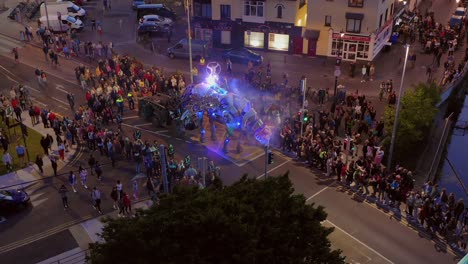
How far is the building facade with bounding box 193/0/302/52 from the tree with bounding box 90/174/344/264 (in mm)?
35174

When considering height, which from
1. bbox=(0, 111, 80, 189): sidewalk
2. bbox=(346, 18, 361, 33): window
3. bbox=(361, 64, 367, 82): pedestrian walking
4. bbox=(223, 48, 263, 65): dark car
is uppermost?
bbox=(346, 18, 361, 33): window

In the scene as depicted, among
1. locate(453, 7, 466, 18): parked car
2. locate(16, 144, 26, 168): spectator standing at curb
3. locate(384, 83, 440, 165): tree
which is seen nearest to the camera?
locate(16, 144, 26, 168): spectator standing at curb

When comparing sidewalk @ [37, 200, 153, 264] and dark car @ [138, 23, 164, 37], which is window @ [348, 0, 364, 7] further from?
sidewalk @ [37, 200, 153, 264]

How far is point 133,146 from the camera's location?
30.8 metres

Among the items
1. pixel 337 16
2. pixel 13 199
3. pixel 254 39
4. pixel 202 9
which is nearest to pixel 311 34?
pixel 337 16

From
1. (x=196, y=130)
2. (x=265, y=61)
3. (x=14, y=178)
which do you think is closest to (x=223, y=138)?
(x=196, y=130)

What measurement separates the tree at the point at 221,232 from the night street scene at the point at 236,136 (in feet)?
0.17

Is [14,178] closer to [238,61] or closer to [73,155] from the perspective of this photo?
[73,155]

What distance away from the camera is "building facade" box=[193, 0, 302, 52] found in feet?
162

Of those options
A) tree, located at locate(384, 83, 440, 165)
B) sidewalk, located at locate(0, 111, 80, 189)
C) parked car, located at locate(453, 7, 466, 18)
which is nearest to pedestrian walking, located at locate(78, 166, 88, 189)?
sidewalk, located at locate(0, 111, 80, 189)

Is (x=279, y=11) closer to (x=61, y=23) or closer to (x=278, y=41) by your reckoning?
(x=278, y=41)

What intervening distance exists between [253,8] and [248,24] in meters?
1.71

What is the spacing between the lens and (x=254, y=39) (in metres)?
51.9

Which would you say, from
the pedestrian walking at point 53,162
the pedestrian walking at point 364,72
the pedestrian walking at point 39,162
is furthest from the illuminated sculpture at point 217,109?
the pedestrian walking at point 364,72
